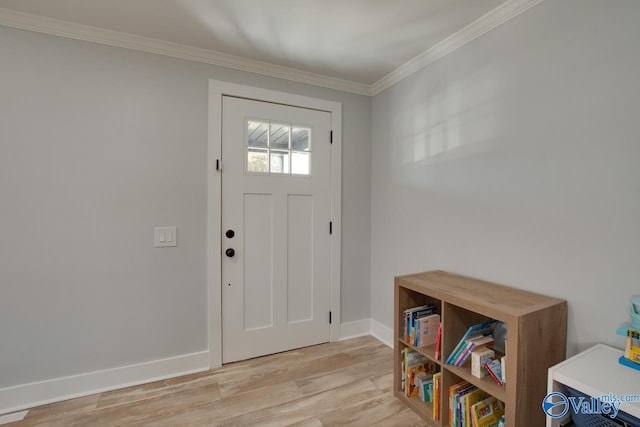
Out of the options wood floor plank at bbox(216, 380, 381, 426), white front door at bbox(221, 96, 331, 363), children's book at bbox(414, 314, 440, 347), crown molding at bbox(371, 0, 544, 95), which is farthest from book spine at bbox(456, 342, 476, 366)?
crown molding at bbox(371, 0, 544, 95)

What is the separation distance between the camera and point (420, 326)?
69.4 inches

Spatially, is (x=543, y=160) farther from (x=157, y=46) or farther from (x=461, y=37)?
(x=157, y=46)

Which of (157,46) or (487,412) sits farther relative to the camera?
(157,46)

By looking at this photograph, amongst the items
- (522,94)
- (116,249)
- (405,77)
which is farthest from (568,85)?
(116,249)

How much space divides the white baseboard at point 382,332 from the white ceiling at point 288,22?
2.30m

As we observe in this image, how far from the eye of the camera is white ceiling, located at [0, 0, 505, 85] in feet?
5.31

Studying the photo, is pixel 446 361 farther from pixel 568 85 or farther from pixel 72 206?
pixel 72 206

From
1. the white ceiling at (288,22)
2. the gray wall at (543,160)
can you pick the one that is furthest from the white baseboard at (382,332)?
the white ceiling at (288,22)

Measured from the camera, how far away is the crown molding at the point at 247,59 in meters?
1.68

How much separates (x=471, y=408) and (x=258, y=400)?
1.24 m

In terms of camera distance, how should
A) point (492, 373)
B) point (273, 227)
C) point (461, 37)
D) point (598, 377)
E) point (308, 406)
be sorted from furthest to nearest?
1. point (273, 227)
2. point (461, 37)
3. point (308, 406)
4. point (492, 373)
5. point (598, 377)

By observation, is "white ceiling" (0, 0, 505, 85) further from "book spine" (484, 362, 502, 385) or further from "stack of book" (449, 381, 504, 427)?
"stack of book" (449, 381, 504, 427)

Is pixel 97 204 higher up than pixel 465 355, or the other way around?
pixel 97 204

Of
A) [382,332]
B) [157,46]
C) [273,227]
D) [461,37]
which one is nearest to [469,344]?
[382,332]
